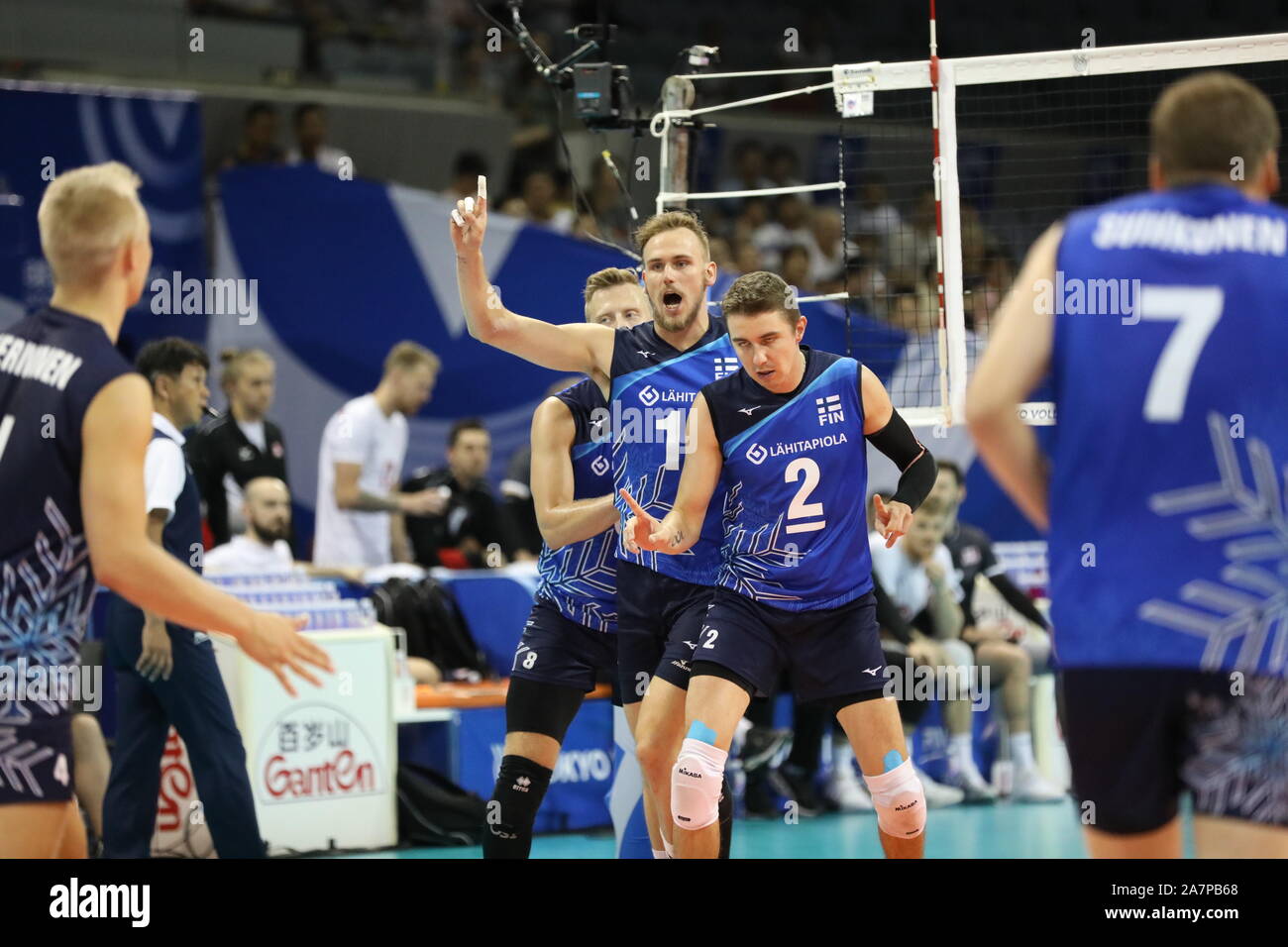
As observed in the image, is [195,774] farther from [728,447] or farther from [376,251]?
[376,251]

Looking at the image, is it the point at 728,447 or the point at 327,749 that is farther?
the point at 327,749

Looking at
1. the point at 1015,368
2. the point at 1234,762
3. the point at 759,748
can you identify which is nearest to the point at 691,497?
the point at 1015,368

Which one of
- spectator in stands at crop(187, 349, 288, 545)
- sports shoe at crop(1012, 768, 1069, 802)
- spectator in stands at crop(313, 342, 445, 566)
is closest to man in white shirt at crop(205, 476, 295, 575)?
spectator in stands at crop(187, 349, 288, 545)

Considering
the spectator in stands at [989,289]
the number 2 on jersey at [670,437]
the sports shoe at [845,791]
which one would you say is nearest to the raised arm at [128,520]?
the number 2 on jersey at [670,437]

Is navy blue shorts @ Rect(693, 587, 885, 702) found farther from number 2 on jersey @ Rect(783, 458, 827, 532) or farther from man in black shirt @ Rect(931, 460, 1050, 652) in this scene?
man in black shirt @ Rect(931, 460, 1050, 652)

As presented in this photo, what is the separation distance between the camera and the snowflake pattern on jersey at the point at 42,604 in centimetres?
370

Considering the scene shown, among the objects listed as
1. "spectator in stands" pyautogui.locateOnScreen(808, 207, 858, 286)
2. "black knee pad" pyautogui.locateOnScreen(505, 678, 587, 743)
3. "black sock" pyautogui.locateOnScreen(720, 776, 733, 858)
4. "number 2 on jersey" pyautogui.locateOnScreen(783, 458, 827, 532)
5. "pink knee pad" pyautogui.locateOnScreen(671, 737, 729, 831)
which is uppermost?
"spectator in stands" pyautogui.locateOnScreen(808, 207, 858, 286)

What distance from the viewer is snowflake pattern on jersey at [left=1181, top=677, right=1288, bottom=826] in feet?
10.7

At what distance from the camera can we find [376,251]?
11.2 m

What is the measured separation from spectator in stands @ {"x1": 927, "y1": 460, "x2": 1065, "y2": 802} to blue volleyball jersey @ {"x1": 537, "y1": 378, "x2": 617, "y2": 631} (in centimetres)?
403

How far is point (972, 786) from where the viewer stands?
10.0 metres

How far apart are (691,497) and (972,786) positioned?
5.18 meters

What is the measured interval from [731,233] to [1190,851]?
7.40m
